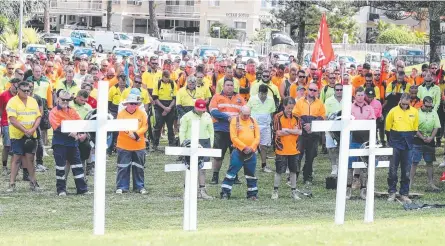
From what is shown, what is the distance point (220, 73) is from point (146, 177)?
747 centimetres

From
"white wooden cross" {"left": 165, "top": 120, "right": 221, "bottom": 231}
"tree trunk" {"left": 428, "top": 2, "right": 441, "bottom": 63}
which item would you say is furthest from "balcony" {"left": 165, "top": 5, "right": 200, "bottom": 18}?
"white wooden cross" {"left": 165, "top": 120, "right": 221, "bottom": 231}

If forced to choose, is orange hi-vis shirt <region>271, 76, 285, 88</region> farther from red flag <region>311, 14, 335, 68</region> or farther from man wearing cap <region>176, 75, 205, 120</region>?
man wearing cap <region>176, 75, 205, 120</region>

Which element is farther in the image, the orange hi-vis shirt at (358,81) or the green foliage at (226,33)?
the green foliage at (226,33)

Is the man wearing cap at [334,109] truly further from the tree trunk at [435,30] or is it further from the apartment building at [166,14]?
the apartment building at [166,14]

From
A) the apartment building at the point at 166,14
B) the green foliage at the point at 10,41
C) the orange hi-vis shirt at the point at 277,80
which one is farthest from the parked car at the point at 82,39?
the orange hi-vis shirt at the point at 277,80

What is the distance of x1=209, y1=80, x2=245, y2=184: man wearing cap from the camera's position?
21.4 metres

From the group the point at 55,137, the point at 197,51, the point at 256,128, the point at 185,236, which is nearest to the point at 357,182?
the point at 256,128

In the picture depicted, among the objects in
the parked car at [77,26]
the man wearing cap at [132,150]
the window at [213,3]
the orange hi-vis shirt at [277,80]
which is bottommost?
the man wearing cap at [132,150]

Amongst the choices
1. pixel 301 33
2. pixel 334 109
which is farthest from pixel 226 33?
pixel 334 109

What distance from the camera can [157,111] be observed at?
2675 centimetres

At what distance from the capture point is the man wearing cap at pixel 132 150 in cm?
1970

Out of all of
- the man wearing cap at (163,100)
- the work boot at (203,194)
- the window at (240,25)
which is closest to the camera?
the work boot at (203,194)

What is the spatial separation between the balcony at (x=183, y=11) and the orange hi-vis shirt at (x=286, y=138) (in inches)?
2915

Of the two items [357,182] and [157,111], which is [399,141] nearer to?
[357,182]
